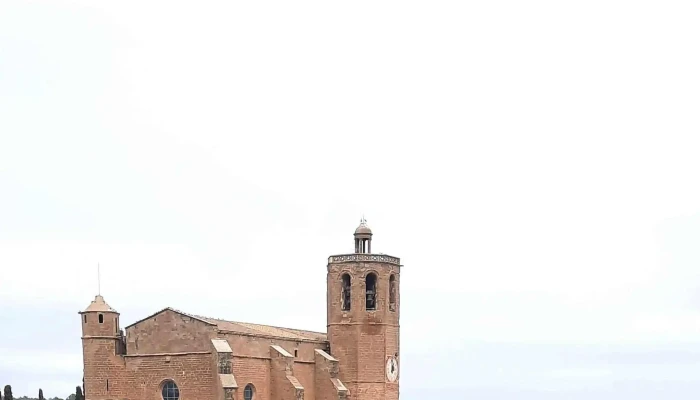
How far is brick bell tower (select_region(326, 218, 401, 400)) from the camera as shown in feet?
187

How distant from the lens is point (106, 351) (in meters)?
51.3

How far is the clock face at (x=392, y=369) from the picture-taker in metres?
58.1

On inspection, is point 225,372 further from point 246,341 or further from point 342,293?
point 342,293

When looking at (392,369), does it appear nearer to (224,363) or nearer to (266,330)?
(266,330)

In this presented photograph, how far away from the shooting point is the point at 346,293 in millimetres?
58688

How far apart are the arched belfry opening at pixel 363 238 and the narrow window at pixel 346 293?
1666 mm

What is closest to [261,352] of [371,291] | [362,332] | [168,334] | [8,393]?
[168,334]

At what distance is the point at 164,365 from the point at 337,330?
1091cm

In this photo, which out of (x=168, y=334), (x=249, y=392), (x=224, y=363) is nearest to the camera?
(x=224, y=363)

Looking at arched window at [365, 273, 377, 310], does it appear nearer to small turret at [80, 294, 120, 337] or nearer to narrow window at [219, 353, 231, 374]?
narrow window at [219, 353, 231, 374]

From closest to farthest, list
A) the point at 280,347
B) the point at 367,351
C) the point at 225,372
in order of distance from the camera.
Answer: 1. the point at 225,372
2. the point at 280,347
3. the point at 367,351

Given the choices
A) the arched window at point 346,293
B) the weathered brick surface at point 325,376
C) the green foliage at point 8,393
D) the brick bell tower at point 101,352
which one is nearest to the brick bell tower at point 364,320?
the arched window at point 346,293

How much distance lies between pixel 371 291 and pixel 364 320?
1774 mm

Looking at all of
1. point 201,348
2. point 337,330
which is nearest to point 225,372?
point 201,348
